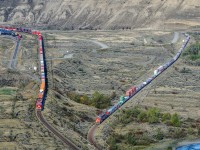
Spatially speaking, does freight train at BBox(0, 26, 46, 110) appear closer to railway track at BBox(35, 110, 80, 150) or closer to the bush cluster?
railway track at BBox(35, 110, 80, 150)

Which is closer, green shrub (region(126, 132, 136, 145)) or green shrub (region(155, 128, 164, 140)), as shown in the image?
green shrub (region(126, 132, 136, 145))

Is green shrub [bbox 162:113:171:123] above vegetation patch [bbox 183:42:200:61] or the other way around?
the other way around

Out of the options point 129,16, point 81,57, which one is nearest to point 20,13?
point 129,16

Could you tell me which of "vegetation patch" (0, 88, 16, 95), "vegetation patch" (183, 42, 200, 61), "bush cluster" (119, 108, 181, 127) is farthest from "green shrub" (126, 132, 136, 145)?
"vegetation patch" (183, 42, 200, 61)

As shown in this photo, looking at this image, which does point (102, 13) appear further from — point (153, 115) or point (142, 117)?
point (142, 117)

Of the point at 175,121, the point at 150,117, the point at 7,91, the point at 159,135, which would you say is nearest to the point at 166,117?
the point at 175,121

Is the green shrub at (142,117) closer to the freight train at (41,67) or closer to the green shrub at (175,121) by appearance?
the green shrub at (175,121)

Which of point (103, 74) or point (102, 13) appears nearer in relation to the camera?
point (103, 74)

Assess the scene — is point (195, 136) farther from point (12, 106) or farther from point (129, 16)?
point (129, 16)

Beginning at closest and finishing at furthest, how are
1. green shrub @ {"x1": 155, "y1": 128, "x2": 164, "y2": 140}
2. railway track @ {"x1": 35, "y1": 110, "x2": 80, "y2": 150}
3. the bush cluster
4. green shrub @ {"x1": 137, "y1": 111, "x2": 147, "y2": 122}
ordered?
railway track @ {"x1": 35, "y1": 110, "x2": 80, "y2": 150} → green shrub @ {"x1": 155, "y1": 128, "x2": 164, "y2": 140} → the bush cluster → green shrub @ {"x1": 137, "y1": 111, "x2": 147, "y2": 122}
